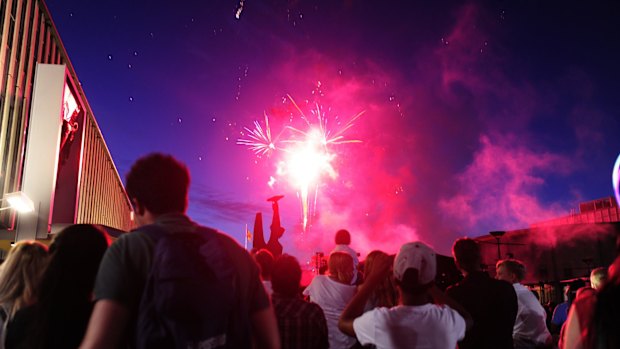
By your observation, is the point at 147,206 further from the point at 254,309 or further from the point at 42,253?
the point at 42,253

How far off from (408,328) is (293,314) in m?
1.31

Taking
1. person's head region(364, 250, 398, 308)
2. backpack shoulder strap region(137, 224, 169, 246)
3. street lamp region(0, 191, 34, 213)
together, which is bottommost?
person's head region(364, 250, 398, 308)

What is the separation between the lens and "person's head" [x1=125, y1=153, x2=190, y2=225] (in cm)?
225

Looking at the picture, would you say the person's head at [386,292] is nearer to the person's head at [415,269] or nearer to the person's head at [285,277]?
the person's head at [285,277]

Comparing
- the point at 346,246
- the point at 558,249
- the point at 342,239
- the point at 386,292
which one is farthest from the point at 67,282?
the point at 558,249

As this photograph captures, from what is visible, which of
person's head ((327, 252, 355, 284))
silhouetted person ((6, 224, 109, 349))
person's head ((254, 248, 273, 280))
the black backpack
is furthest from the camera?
person's head ((327, 252, 355, 284))

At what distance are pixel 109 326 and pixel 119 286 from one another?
15cm

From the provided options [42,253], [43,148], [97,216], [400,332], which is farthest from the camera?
[97,216]

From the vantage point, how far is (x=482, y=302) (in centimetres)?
459

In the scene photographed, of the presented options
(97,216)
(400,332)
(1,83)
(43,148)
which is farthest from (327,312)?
(97,216)

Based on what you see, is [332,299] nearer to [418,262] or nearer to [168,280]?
[418,262]

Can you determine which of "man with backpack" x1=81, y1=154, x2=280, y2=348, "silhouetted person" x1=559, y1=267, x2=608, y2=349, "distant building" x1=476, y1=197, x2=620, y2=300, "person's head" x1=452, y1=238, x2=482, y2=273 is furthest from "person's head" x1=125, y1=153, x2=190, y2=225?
"distant building" x1=476, y1=197, x2=620, y2=300

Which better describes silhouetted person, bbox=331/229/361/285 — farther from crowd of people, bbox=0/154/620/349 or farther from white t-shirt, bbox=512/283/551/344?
crowd of people, bbox=0/154/620/349

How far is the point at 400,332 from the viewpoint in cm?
306
